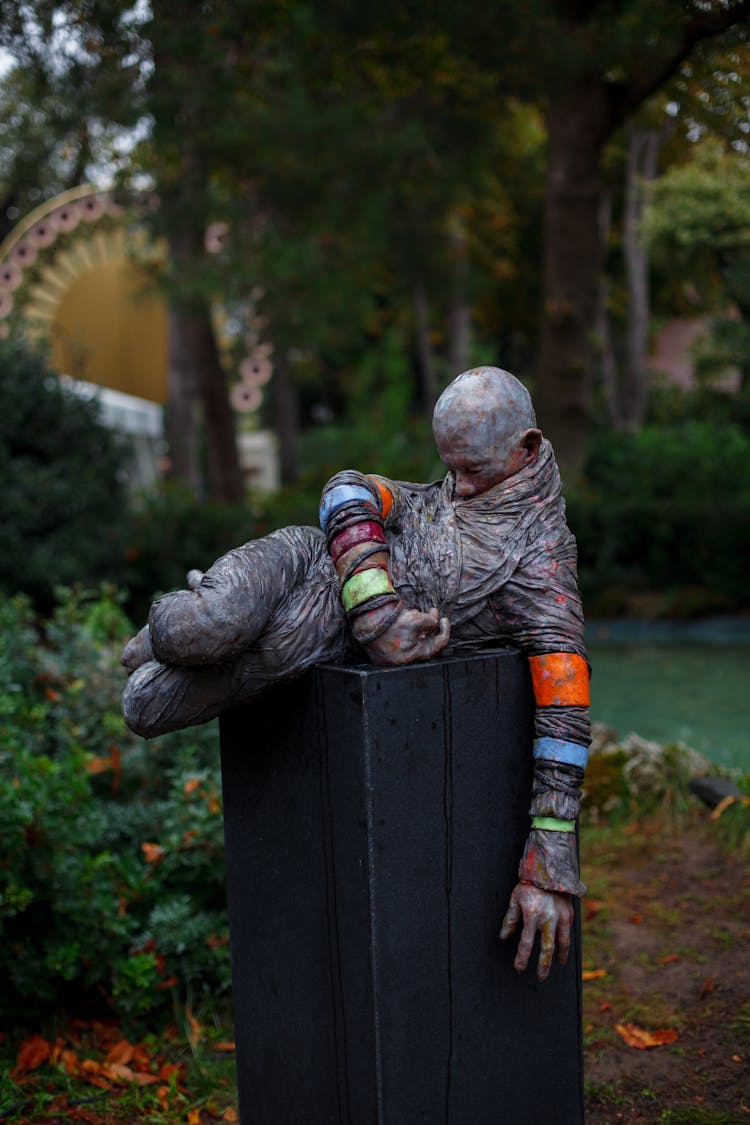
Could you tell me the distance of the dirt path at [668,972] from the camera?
10.4 feet

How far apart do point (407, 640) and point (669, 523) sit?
9.70m

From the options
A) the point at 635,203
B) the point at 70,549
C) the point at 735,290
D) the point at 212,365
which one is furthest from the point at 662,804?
the point at 635,203

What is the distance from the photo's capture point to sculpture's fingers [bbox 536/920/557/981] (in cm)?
236

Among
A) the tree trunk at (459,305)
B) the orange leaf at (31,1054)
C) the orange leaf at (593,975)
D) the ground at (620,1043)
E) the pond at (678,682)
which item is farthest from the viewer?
the tree trunk at (459,305)

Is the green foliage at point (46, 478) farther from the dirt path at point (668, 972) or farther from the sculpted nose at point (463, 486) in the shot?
the sculpted nose at point (463, 486)

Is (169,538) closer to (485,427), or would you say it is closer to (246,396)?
(246,396)

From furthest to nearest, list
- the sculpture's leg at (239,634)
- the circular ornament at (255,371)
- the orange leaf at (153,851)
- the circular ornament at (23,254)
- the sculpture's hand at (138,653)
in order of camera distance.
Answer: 1. the circular ornament at (23,254)
2. the circular ornament at (255,371)
3. the orange leaf at (153,851)
4. the sculpture's hand at (138,653)
5. the sculpture's leg at (239,634)

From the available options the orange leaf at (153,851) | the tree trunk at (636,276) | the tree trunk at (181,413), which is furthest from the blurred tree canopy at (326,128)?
the orange leaf at (153,851)

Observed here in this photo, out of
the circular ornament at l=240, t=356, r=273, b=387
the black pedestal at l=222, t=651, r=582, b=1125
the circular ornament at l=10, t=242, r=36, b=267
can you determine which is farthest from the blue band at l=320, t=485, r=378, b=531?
the circular ornament at l=10, t=242, r=36, b=267

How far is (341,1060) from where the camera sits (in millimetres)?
2537

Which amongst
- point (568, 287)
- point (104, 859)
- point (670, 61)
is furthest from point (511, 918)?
point (568, 287)

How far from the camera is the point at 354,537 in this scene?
2430mm

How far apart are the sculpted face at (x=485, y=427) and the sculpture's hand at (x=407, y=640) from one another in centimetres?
39

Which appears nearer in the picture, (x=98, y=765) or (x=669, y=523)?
(x=98, y=765)
